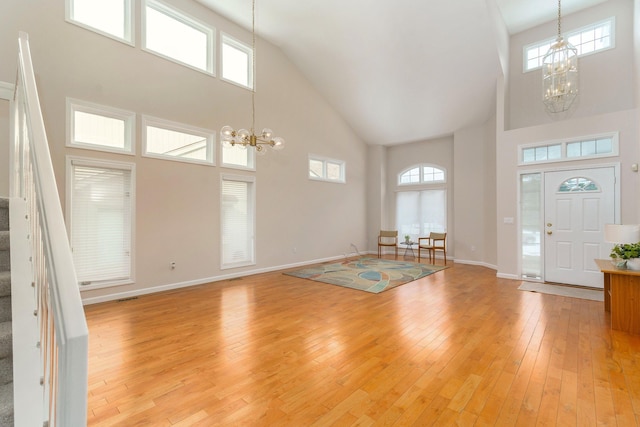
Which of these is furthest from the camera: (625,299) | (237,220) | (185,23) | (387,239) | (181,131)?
(387,239)

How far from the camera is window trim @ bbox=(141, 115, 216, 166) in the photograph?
4863 mm

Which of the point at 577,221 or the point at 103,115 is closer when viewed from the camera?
the point at 103,115

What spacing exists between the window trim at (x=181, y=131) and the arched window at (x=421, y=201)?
240 inches

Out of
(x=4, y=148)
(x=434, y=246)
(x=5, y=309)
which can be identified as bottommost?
(x=434, y=246)

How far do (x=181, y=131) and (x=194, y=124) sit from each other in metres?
0.29

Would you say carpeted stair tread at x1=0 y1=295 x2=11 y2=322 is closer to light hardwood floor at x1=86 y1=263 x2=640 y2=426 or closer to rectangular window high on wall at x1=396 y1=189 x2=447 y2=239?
light hardwood floor at x1=86 y1=263 x2=640 y2=426

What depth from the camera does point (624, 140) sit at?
475 centimetres

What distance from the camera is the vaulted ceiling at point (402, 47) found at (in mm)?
5477

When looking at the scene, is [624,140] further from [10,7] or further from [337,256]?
[10,7]

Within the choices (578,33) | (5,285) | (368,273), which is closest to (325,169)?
(368,273)

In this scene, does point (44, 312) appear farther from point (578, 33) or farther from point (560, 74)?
point (578, 33)

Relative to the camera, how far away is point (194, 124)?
552 centimetres

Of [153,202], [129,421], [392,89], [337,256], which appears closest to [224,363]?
[129,421]

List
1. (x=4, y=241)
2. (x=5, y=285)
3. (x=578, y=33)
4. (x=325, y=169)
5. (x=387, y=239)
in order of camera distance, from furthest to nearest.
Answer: (x=387, y=239), (x=325, y=169), (x=578, y=33), (x=4, y=241), (x=5, y=285)
